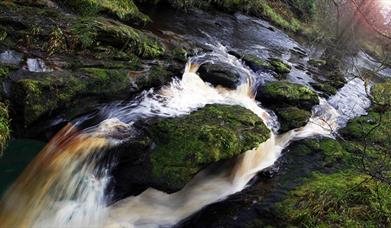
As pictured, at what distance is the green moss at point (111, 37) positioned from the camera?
710 centimetres

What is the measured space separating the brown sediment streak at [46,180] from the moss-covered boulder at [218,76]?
3.95m

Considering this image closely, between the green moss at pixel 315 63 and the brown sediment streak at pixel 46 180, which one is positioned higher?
the green moss at pixel 315 63

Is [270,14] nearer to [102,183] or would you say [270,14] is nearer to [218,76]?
[218,76]

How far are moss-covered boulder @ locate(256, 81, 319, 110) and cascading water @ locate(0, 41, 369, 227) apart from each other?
1.48 meters

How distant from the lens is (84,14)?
8.91 metres

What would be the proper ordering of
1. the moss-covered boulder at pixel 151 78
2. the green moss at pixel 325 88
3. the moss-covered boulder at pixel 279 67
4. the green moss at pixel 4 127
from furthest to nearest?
the green moss at pixel 325 88, the moss-covered boulder at pixel 279 67, the moss-covered boulder at pixel 151 78, the green moss at pixel 4 127

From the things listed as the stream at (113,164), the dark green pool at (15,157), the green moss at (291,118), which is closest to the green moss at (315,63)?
the stream at (113,164)

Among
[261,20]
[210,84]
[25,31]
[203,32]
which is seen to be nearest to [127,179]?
[25,31]

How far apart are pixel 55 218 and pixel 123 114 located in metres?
1.98

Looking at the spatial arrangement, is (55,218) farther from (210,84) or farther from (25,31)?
(210,84)

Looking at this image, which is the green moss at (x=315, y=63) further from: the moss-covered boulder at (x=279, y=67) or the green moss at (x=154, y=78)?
the green moss at (x=154, y=78)

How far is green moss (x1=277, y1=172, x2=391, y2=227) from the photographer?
18.2 feet

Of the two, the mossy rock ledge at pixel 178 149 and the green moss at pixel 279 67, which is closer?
the mossy rock ledge at pixel 178 149

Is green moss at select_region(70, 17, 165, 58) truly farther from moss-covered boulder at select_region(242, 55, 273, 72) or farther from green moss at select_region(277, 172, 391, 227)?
green moss at select_region(277, 172, 391, 227)
